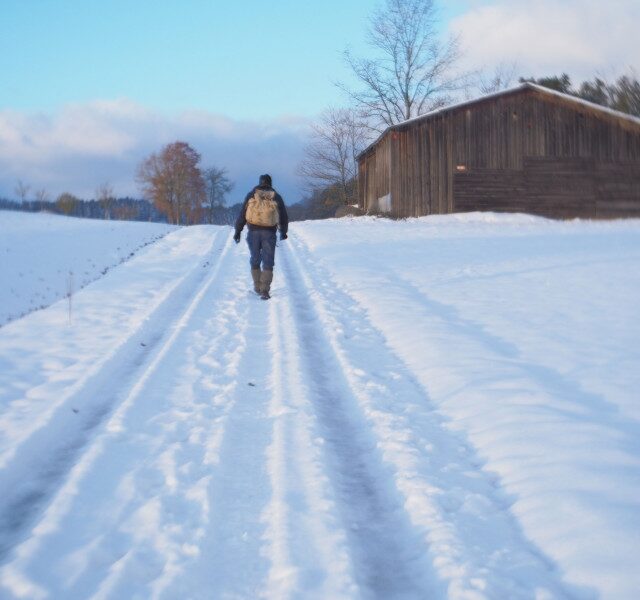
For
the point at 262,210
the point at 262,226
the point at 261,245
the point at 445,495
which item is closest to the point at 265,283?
the point at 261,245

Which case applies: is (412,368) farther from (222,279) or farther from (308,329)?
(222,279)

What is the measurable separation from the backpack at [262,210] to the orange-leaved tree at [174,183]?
165ft

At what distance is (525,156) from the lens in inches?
1033

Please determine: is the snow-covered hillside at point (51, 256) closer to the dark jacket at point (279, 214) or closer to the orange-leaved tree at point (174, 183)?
the dark jacket at point (279, 214)

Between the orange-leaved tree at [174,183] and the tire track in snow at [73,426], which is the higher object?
the orange-leaved tree at [174,183]

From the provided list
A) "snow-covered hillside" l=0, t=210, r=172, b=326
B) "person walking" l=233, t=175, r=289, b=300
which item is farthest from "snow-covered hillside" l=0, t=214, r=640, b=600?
"snow-covered hillside" l=0, t=210, r=172, b=326

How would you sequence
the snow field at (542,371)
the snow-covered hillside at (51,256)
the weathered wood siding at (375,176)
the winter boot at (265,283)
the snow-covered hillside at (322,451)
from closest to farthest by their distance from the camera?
the snow-covered hillside at (322,451), the snow field at (542,371), the winter boot at (265,283), the snow-covered hillside at (51,256), the weathered wood siding at (375,176)

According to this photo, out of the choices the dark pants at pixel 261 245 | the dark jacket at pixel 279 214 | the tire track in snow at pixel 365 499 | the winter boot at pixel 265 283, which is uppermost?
the dark jacket at pixel 279 214

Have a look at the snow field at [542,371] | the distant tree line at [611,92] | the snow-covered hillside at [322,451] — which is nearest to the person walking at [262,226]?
the snow-covered hillside at [322,451]

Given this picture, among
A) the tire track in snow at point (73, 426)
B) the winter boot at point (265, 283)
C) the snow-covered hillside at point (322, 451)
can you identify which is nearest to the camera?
the snow-covered hillside at point (322, 451)

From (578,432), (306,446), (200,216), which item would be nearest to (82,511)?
(306,446)

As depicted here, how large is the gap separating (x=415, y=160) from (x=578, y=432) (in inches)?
932

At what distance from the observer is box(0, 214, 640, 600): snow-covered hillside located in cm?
288

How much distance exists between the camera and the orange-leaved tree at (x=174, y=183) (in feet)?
194
